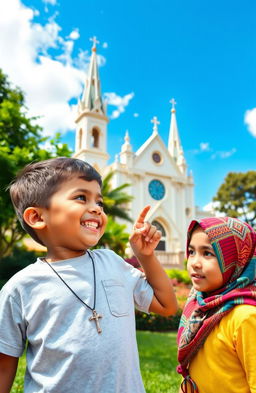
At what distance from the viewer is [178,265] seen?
25.4 m

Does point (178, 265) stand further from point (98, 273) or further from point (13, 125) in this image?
point (98, 273)

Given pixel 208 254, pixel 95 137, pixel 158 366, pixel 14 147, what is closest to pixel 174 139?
pixel 95 137

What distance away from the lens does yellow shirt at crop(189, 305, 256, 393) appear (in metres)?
1.45

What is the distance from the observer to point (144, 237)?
1.59m

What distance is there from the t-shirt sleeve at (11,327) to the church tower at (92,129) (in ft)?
86.1

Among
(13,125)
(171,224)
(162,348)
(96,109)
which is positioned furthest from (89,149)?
(162,348)

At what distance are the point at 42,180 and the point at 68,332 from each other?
0.70 meters

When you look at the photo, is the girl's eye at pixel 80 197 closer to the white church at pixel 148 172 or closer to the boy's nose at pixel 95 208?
the boy's nose at pixel 95 208

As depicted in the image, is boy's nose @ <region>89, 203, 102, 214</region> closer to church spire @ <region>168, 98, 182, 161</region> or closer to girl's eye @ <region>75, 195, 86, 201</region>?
girl's eye @ <region>75, 195, 86, 201</region>

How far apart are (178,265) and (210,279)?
80.3 ft

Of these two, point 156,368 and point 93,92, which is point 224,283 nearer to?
point 156,368

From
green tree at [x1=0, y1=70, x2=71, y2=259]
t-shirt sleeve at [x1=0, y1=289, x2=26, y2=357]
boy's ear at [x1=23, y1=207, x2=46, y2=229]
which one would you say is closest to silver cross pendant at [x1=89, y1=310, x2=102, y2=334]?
t-shirt sleeve at [x1=0, y1=289, x2=26, y2=357]

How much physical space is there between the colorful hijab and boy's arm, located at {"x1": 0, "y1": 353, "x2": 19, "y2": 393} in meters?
0.86

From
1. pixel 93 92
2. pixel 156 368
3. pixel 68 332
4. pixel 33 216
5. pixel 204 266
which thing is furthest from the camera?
pixel 93 92
